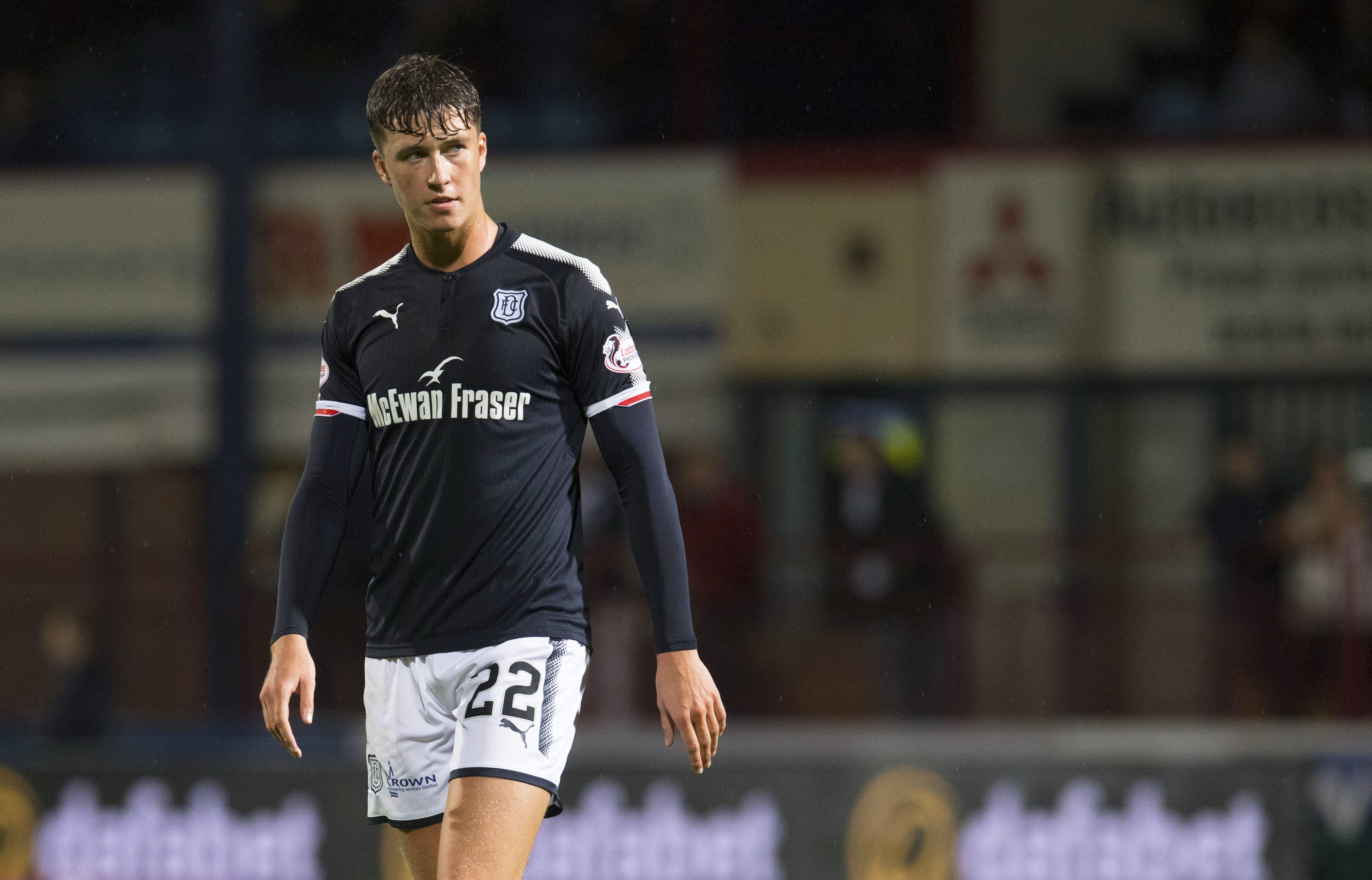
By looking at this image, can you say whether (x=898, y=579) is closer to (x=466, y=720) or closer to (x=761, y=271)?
(x=761, y=271)

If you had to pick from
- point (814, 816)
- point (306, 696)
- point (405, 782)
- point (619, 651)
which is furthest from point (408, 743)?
point (619, 651)

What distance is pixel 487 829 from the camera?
2.98m

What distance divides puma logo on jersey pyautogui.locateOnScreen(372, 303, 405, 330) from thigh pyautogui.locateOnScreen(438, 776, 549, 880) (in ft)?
2.79

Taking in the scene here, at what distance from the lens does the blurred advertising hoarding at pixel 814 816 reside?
24.7ft

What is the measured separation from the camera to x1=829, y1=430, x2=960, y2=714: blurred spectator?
8.57m

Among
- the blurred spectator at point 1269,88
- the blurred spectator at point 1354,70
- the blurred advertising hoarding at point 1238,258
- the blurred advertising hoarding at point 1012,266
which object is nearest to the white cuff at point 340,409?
the blurred advertising hoarding at point 1012,266

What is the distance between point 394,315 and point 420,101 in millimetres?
402

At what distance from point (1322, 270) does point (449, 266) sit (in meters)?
10.6

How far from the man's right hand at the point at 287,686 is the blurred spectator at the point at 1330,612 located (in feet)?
21.6

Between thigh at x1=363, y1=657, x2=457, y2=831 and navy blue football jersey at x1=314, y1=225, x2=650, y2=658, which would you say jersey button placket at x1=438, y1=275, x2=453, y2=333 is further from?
thigh at x1=363, y1=657, x2=457, y2=831

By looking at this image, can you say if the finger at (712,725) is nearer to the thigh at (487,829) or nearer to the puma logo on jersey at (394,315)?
the thigh at (487,829)

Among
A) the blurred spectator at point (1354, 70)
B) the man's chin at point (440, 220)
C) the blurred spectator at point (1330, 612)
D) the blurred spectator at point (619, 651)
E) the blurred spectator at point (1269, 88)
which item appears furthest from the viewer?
the blurred spectator at point (1269, 88)

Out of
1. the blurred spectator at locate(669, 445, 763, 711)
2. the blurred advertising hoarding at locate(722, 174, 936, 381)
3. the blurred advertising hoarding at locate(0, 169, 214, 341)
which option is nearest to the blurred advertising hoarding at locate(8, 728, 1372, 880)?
the blurred spectator at locate(669, 445, 763, 711)

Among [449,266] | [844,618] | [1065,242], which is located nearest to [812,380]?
[1065,242]
